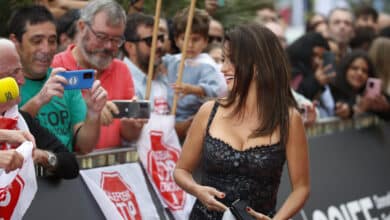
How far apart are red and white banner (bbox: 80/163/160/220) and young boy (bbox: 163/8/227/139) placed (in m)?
0.93

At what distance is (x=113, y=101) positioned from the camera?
7.52 metres

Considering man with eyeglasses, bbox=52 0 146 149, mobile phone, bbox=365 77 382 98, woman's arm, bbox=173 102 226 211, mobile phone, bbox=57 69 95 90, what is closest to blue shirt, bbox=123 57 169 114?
man with eyeglasses, bbox=52 0 146 149

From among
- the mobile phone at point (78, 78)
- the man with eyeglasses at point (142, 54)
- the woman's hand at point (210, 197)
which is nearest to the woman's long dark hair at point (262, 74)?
the woman's hand at point (210, 197)

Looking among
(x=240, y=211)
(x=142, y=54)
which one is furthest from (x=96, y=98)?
(x=142, y=54)

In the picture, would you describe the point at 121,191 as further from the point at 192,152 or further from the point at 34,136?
the point at 192,152

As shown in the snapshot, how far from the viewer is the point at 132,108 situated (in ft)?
24.5

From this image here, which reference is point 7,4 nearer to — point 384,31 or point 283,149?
point 283,149

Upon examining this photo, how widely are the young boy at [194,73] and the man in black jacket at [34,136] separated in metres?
1.87

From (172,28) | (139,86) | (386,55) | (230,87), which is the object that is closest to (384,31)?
(386,55)

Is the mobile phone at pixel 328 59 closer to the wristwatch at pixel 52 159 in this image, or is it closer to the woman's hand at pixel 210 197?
the wristwatch at pixel 52 159

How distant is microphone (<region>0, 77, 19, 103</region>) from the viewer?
5.46m

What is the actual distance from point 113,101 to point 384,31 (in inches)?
339

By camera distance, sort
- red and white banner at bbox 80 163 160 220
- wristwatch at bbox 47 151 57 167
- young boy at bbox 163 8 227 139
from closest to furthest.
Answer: wristwatch at bbox 47 151 57 167 → red and white banner at bbox 80 163 160 220 → young boy at bbox 163 8 227 139

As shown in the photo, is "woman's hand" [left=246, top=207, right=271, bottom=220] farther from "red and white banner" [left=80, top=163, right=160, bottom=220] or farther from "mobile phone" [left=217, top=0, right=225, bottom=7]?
"mobile phone" [left=217, top=0, right=225, bottom=7]
